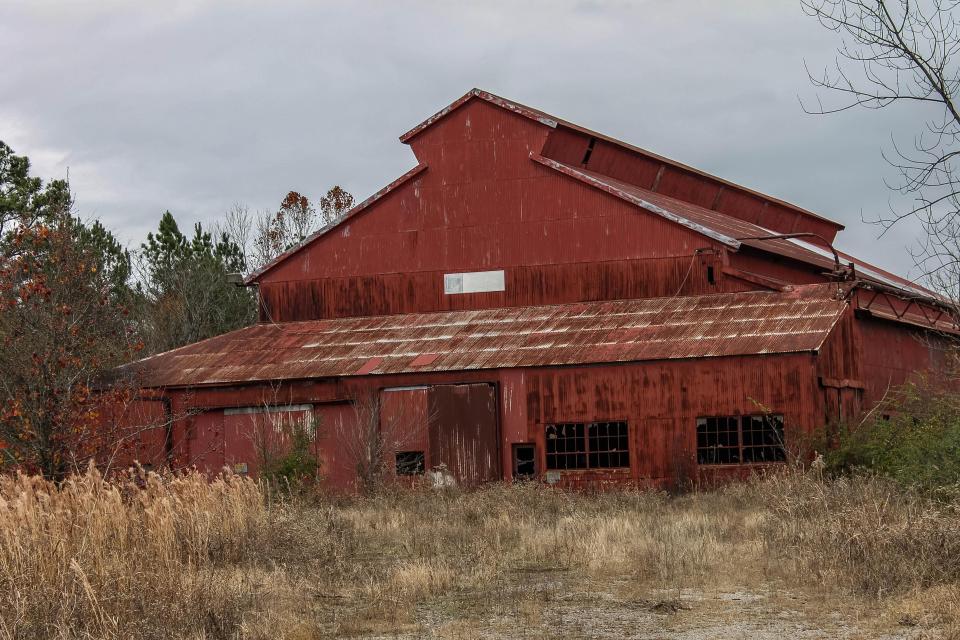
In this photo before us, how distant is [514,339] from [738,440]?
5.81 metres

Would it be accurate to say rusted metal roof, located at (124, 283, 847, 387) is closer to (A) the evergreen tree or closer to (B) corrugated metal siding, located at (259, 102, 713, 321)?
(B) corrugated metal siding, located at (259, 102, 713, 321)

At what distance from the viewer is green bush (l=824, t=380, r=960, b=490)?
16.2 meters

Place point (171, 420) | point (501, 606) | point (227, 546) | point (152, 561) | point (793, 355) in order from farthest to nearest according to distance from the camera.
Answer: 1. point (171, 420)
2. point (793, 355)
3. point (227, 546)
4. point (501, 606)
5. point (152, 561)

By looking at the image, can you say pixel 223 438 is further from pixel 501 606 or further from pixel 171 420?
pixel 501 606

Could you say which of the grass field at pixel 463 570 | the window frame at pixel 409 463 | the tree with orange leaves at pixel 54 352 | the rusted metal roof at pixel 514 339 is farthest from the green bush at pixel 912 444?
the tree with orange leaves at pixel 54 352

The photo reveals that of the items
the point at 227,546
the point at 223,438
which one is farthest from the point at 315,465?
the point at 227,546

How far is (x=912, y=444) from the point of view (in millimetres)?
18953

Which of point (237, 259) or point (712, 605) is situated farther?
point (237, 259)

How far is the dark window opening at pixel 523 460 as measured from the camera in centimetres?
2667

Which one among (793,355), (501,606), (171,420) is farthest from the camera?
(171,420)

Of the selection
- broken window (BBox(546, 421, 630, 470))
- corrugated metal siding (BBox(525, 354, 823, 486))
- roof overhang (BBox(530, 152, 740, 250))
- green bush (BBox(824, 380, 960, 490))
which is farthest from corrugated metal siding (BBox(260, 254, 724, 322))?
green bush (BBox(824, 380, 960, 490))

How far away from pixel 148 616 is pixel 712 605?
5.49 metres

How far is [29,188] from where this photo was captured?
45.5m

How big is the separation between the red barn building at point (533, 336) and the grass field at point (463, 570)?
718cm
